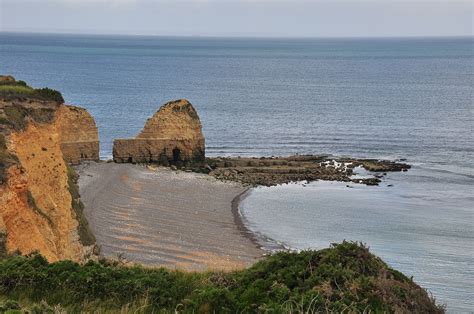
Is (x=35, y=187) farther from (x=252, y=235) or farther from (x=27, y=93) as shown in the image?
(x=252, y=235)

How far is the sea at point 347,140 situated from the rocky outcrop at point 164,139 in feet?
29.7

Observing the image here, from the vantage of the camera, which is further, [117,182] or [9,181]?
[117,182]

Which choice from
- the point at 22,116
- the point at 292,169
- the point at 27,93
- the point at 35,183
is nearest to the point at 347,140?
the point at 292,169

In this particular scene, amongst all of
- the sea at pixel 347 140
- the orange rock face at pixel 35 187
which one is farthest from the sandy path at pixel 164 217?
the orange rock face at pixel 35 187

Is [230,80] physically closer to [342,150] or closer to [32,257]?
[342,150]

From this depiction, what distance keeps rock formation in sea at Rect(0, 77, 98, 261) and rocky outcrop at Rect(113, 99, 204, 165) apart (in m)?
30.6

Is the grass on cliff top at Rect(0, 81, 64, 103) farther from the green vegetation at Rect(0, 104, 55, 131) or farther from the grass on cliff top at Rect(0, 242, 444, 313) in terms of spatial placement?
the grass on cliff top at Rect(0, 242, 444, 313)

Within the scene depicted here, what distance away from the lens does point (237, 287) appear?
13.6 m

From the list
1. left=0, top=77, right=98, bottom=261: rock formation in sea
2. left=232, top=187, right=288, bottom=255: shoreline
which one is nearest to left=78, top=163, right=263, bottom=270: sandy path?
left=232, top=187, right=288, bottom=255: shoreline

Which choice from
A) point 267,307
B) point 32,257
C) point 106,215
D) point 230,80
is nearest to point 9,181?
point 32,257

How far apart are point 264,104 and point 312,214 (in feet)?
248

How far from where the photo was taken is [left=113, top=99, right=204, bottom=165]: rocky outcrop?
6178 cm

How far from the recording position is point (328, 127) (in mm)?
93312

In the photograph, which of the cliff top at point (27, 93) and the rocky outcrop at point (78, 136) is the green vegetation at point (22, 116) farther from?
the rocky outcrop at point (78, 136)
